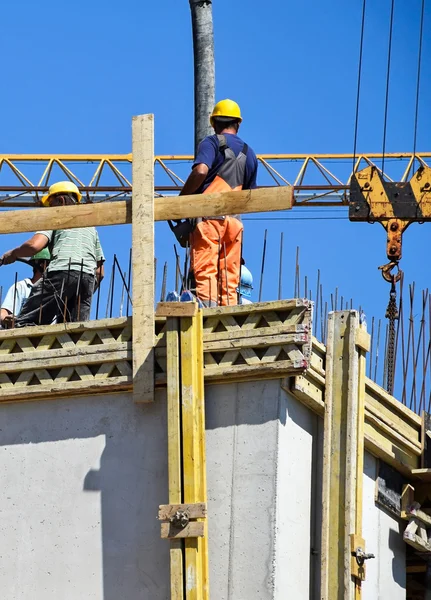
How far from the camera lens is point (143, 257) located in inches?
478

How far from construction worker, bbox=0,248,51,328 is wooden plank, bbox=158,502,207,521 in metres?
3.10

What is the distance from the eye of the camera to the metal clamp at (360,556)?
460 inches

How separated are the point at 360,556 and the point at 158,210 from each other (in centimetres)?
352

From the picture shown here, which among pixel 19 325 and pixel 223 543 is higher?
pixel 19 325

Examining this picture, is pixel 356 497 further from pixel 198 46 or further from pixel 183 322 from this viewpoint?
pixel 198 46

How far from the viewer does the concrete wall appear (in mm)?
11422

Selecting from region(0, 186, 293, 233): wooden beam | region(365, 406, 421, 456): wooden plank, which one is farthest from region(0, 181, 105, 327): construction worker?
region(365, 406, 421, 456): wooden plank

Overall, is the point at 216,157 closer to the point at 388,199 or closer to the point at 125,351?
the point at 125,351

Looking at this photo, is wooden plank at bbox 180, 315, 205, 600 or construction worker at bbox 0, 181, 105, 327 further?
construction worker at bbox 0, 181, 105, 327

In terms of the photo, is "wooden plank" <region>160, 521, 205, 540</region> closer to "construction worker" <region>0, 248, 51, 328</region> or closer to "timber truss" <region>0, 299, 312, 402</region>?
"timber truss" <region>0, 299, 312, 402</region>

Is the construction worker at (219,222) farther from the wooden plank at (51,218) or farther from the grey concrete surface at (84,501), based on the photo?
the grey concrete surface at (84,501)

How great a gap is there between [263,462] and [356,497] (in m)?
0.97

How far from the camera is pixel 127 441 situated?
11945 mm

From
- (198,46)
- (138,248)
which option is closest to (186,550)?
(138,248)
